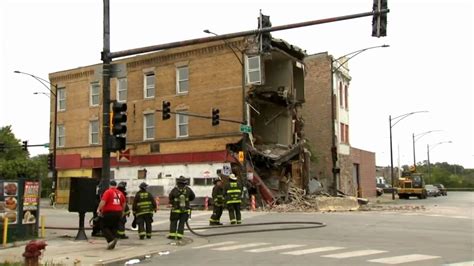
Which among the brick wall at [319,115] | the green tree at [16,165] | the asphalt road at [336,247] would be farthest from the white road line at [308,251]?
the green tree at [16,165]

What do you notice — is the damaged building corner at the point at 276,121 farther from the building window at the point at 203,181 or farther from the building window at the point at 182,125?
the building window at the point at 182,125

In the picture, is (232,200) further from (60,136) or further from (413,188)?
(413,188)

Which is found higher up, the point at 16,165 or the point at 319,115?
the point at 319,115

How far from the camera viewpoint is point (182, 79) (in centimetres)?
3919

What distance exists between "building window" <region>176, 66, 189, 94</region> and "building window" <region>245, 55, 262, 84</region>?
512 cm

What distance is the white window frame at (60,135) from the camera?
46.1 meters

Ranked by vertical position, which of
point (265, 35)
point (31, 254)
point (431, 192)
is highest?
point (265, 35)

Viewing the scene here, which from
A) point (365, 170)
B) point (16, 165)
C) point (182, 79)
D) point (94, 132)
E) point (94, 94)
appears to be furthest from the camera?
point (16, 165)

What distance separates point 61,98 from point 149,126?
1050 centimetres

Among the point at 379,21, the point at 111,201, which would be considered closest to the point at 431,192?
the point at 379,21

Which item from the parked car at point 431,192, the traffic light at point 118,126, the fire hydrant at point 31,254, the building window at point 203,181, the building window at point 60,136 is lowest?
the parked car at point 431,192

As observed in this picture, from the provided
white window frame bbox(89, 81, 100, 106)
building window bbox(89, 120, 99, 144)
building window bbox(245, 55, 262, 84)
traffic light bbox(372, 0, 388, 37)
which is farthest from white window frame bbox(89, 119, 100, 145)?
traffic light bbox(372, 0, 388, 37)

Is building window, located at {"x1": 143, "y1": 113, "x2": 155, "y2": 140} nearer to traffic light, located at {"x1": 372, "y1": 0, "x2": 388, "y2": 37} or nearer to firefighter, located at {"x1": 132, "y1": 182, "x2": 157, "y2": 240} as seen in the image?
firefighter, located at {"x1": 132, "y1": 182, "x2": 157, "y2": 240}

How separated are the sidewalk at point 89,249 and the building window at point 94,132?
27.3 metres
